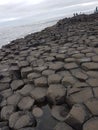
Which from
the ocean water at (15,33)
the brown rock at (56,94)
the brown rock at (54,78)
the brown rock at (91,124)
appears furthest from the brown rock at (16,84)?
the ocean water at (15,33)

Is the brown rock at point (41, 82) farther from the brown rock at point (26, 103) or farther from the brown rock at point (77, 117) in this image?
the brown rock at point (77, 117)

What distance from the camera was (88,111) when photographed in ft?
6.51

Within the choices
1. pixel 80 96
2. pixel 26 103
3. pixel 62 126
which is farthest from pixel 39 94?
pixel 62 126

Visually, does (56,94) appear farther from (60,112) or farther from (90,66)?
(90,66)

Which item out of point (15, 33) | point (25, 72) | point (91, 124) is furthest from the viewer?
point (15, 33)

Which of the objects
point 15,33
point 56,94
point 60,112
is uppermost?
point 56,94

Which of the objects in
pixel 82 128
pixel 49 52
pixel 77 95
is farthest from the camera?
pixel 49 52

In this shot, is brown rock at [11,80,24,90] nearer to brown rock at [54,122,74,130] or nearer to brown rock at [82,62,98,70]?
brown rock at [82,62,98,70]

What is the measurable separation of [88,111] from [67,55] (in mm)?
1760

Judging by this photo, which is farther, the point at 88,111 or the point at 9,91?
the point at 9,91

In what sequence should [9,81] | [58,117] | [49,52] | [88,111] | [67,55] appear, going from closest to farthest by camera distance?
[88,111] < [58,117] < [9,81] < [67,55] < [49,52]

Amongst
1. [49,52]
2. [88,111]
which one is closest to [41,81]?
[88,111]

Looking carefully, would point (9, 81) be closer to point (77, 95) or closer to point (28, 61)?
point (28, 61)

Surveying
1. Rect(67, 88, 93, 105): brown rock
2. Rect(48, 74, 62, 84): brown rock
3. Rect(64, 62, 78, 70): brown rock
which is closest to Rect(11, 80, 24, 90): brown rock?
Rect(48, 74, 62, 84): brown rock
